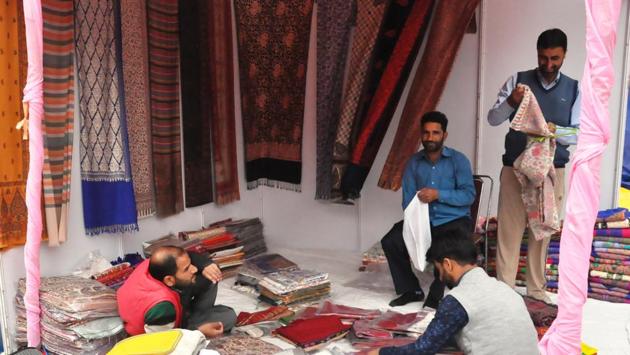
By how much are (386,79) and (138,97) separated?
1800 millimetres

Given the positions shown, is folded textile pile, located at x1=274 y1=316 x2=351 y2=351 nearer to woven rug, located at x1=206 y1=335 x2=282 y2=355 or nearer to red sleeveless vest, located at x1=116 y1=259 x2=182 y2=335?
woven rug, located at x1=206 y1=335 x2=282 y2=355

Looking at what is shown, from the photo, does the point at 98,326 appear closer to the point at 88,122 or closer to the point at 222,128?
the point at 88,122

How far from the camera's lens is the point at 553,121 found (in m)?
3.33

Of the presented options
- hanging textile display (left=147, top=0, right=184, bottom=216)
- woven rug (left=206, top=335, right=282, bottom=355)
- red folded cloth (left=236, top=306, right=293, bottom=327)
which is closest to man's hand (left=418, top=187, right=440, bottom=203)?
red folded cloth (left=236, top=306, right=293, bottom=327)

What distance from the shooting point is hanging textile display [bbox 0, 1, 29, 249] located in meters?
2.88

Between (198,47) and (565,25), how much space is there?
107 inches

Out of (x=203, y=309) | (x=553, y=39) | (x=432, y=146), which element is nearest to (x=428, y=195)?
(x=432, y=146)

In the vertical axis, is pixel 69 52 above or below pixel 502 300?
above

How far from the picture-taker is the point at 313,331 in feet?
10.3

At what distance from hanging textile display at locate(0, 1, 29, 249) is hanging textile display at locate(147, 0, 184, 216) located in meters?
1.06

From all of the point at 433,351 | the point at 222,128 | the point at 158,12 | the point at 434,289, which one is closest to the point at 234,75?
the point at 222,128

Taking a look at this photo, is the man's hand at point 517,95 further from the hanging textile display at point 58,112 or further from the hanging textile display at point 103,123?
the hanging textile display at point 58,112

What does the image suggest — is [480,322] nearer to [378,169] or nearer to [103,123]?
[103,123]

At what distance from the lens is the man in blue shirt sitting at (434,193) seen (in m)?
3.56
